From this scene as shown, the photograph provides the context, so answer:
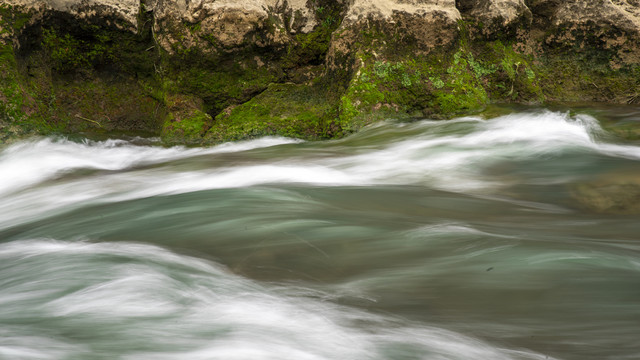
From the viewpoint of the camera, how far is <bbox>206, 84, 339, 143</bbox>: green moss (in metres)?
6.14

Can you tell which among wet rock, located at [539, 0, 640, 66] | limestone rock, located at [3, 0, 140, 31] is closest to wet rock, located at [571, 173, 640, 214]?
wet rock, located at [539, 0, 640, 66]

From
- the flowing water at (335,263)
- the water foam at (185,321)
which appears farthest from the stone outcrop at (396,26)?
the water foam at (185,321)

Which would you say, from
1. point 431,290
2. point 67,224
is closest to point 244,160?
point 67,224

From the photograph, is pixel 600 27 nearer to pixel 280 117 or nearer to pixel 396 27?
pixel 396 27

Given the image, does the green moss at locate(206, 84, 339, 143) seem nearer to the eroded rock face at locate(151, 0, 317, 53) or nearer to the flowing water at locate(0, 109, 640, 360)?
the eroded rock face at locate(151, 0, 317, 53)

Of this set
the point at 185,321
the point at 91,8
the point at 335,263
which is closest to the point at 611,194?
the point at 335,263

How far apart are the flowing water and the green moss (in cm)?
145

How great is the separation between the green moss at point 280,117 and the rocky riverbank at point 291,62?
2cm

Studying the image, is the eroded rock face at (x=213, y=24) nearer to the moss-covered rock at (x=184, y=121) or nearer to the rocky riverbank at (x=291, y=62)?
the rocky riverbank at (x=291, y=62)

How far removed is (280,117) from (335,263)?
4134 millimetres

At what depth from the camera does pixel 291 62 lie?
6.80m

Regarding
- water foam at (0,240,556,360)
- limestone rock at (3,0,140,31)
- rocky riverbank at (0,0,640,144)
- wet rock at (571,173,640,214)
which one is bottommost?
wet rock at (571,173,640,214)

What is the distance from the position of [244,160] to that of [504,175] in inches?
88.6

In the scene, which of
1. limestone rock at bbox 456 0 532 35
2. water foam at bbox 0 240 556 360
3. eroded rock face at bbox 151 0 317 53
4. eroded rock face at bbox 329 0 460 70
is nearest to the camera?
water foam at bbox 0 240 556 360
